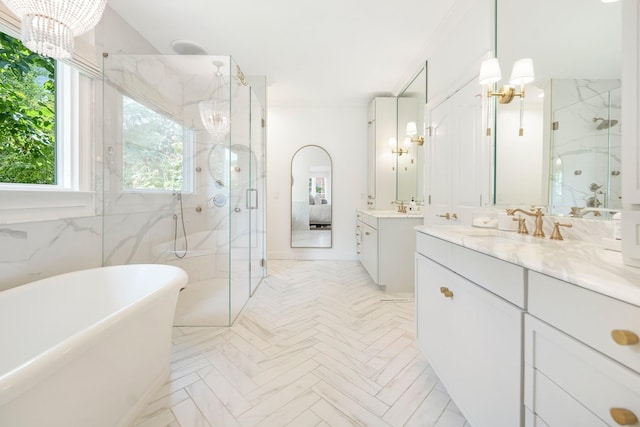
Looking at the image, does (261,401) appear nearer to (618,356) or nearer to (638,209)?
(618,356)

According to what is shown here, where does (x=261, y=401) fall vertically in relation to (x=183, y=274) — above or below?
below

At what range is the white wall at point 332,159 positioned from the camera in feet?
13.4

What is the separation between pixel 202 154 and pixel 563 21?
2.58 metres

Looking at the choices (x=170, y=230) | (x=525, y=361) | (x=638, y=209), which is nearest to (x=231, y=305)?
(x=170, y=230)

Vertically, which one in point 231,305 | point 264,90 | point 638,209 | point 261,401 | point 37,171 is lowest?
point 261,401

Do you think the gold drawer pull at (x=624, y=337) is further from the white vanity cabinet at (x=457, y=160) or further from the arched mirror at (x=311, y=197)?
the arched mirror at (x=311, y=197)

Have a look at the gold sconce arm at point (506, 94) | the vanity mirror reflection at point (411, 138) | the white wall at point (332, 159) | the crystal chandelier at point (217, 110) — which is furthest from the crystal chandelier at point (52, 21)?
the white wall at point (332, 159)

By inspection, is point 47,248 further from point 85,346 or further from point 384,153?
point 384,153

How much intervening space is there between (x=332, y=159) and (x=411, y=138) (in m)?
1.43

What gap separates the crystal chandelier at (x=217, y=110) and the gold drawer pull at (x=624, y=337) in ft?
7.92

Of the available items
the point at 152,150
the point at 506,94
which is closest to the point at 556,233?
the point at 506,94

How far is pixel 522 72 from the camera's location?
1.34m

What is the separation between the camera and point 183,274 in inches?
58.8

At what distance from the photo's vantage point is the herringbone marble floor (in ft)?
3.92
